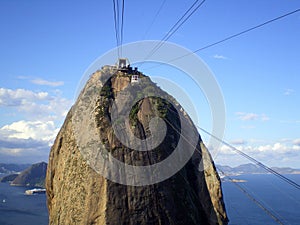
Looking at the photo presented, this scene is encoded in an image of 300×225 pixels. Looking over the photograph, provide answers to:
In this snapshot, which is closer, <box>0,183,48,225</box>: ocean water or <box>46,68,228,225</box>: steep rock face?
<box>46,68,228,225</box>: steep rock face

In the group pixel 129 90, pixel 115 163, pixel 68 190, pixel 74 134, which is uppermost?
pixel 129 90

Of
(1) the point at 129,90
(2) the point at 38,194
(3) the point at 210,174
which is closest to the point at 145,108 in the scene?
(1) the point at 129,90

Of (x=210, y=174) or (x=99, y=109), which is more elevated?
(x=99, y=109)

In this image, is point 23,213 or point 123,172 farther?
point 23,213

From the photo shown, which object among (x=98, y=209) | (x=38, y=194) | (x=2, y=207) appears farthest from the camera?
(x=38, y=194)

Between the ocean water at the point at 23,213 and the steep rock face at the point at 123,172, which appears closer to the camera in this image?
the steep rock face at the point at 123,172

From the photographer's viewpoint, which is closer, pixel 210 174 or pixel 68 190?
pixel 68 190

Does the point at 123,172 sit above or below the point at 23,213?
above

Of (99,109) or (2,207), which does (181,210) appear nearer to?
(99,109)
